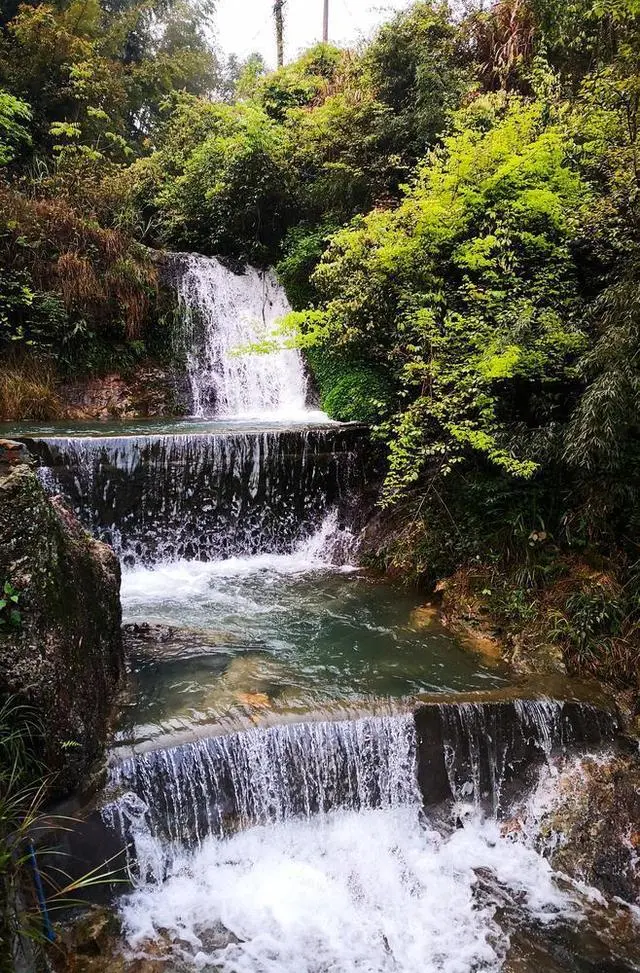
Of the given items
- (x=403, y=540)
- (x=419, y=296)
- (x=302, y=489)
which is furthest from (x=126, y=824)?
(x=419, y=296)

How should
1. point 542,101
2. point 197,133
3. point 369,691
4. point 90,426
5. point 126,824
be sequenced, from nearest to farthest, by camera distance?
point 126,824 → point 369,691 → point 542,101 → point 90,426 → point 197,133

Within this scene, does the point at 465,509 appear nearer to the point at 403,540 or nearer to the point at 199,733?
the point at 403,540

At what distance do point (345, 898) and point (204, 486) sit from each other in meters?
5.07

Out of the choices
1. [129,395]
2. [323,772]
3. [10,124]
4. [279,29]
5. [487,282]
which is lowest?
[323,772]

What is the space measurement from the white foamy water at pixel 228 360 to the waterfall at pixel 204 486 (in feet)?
8.98

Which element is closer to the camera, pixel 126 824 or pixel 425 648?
pixel 126 824

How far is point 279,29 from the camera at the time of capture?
19469 mm

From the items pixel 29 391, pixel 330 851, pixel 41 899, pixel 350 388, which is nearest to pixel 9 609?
pixel 41 899

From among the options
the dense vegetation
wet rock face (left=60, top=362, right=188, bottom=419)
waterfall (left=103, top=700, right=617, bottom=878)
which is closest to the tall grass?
the dense vegetation

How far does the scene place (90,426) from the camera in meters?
9.38

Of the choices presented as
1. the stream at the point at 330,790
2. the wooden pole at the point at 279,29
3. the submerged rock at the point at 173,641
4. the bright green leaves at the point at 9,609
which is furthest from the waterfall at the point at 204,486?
the wooden pole at the point at 279,29

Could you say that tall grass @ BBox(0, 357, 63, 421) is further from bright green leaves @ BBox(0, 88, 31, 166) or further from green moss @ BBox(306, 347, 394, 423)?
green moss @ BBox(306, 347, 394, 423)

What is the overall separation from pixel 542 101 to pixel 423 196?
1746 mm

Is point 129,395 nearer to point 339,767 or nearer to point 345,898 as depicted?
point 339,767
